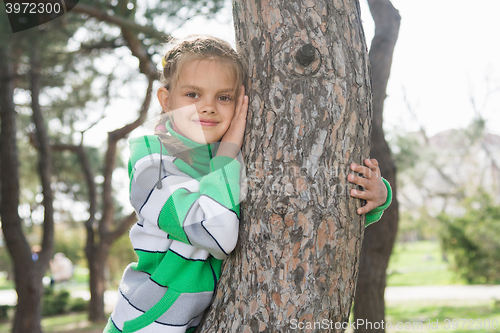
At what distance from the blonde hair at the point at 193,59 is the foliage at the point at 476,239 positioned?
11176 millimetres

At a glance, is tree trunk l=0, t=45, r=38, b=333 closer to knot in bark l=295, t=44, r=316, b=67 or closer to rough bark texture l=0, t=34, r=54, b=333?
rough bark texture l=0, t=34, r=54, b=333

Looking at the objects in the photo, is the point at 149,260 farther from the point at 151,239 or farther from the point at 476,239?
the point at 476,239

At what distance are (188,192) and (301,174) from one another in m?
0.38

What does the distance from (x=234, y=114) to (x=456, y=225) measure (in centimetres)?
1288

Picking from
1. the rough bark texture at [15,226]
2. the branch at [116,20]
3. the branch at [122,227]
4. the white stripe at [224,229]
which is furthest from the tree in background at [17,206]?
the white stripe at [224,229]

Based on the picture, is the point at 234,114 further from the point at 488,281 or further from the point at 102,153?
the point at 102,153

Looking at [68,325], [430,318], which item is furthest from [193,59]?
[68,325]

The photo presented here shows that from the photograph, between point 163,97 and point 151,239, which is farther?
point 163,97

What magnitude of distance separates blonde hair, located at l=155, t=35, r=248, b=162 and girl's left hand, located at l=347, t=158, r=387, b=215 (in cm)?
51

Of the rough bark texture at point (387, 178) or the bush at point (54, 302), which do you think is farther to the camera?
the bush at point (54, 302)

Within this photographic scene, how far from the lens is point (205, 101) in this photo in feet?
4.98

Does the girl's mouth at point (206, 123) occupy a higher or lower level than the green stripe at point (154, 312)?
higher

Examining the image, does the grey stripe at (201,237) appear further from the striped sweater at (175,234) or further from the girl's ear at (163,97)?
the girl's ear at (163,97)

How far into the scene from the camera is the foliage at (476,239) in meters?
11.1
